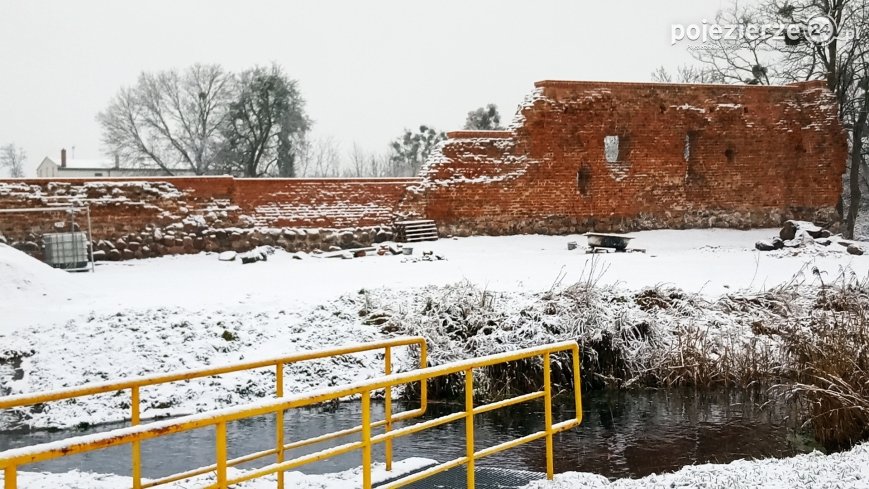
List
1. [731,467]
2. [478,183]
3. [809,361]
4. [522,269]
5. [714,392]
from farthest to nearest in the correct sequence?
1. [478,183]
2. [522,269]
3. [714,392]
4. [809,361]
5. [731,467]

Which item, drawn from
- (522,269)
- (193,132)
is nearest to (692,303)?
(522,269)

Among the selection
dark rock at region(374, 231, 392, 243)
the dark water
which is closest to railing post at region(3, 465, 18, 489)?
the dark water

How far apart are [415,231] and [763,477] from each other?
55.4 feet

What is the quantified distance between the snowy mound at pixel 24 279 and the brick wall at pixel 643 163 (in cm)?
1008

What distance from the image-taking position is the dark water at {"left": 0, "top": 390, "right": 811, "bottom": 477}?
8.66 m

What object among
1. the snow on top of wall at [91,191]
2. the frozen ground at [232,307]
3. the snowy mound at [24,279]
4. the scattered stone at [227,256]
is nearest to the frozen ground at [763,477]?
the frozen ground at [232,307]

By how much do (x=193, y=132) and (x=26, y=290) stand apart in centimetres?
4552

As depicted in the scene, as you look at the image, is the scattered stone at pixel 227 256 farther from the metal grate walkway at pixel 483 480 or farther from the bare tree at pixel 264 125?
the bare tree at pixel 264 125

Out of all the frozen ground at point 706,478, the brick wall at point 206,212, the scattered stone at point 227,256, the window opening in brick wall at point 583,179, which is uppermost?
the window opening in brick wall at point 583,179

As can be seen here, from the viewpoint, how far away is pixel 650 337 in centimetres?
1271

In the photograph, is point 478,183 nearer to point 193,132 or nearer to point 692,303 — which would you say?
point 692,303

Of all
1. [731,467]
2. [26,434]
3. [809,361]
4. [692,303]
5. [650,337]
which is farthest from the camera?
[692,303]

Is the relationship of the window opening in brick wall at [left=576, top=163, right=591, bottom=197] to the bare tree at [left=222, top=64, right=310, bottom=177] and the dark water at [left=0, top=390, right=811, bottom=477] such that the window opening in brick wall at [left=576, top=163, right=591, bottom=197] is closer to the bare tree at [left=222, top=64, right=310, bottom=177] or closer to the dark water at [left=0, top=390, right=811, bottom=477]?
the dark water at [left=0, top=390, right=811, bottom=477]

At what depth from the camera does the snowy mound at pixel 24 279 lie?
14484 mm
